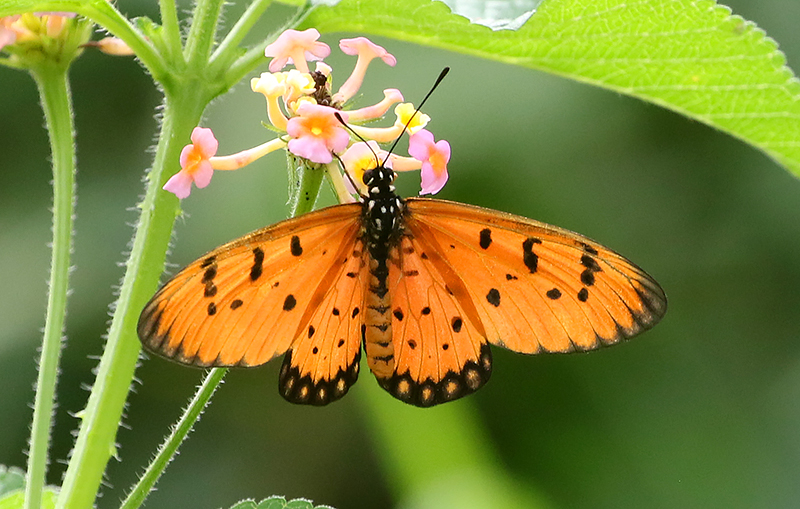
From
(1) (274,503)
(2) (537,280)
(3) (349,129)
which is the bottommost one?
(1) (274,503)

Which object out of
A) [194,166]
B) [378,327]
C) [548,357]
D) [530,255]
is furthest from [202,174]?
[548,357]

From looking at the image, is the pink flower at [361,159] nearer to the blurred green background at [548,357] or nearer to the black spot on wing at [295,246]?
the black spot on wing at [295,246]

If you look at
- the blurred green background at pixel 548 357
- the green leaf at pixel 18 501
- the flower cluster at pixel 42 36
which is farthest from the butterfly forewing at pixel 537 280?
the blurred green background at pixel 548 357

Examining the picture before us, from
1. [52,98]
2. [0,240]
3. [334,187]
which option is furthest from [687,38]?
[0,240]

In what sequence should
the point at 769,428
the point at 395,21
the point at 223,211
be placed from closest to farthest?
the point at 395,21 < the point at 769,428 < the point at 223,211

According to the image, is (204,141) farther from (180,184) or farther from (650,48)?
(650,48)

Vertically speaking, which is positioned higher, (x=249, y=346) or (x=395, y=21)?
(x=395, y=21)

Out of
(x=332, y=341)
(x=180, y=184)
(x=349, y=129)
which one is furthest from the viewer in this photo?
(x=332, y=341)

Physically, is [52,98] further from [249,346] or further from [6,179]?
[6,179]
